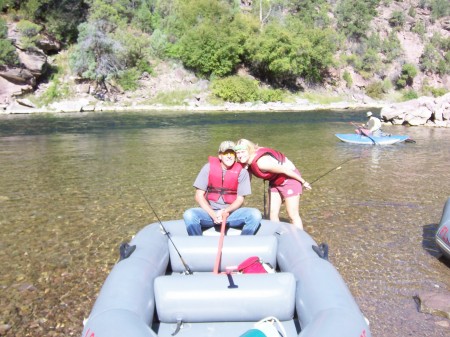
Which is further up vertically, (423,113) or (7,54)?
(7,54)

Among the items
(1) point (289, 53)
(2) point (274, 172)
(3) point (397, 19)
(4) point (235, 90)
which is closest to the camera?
(2) point (274, 172)

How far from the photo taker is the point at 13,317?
4129mm

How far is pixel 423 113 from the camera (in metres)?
23.2

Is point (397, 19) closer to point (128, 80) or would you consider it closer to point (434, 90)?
point (434, 90)

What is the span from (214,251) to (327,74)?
4472 cm

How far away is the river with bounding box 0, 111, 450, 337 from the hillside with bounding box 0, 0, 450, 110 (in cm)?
Result: 1855

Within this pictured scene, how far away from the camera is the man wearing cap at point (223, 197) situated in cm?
469

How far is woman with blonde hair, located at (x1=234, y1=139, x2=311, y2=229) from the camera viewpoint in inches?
187

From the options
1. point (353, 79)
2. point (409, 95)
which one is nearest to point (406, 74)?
point (409, 95)

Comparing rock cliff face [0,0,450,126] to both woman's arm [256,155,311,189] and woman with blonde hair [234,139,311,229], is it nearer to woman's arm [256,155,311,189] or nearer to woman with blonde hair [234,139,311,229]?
woman with blonde hair [234,139,311,229]

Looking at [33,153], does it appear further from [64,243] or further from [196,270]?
[196,270]

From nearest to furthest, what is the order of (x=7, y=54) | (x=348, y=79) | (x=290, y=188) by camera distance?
(x=290, y=188)
(x=7, y=54)
(x=348, y=79)

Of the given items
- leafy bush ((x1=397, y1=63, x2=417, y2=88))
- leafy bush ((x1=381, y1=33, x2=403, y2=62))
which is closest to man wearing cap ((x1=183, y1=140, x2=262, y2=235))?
leafy bush ((x1=397, y1=63, x2=417, y2=88))

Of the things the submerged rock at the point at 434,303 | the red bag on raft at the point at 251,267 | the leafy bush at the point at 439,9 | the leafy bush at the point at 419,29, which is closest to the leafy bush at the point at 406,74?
the leafy bush at the point at 419,29
